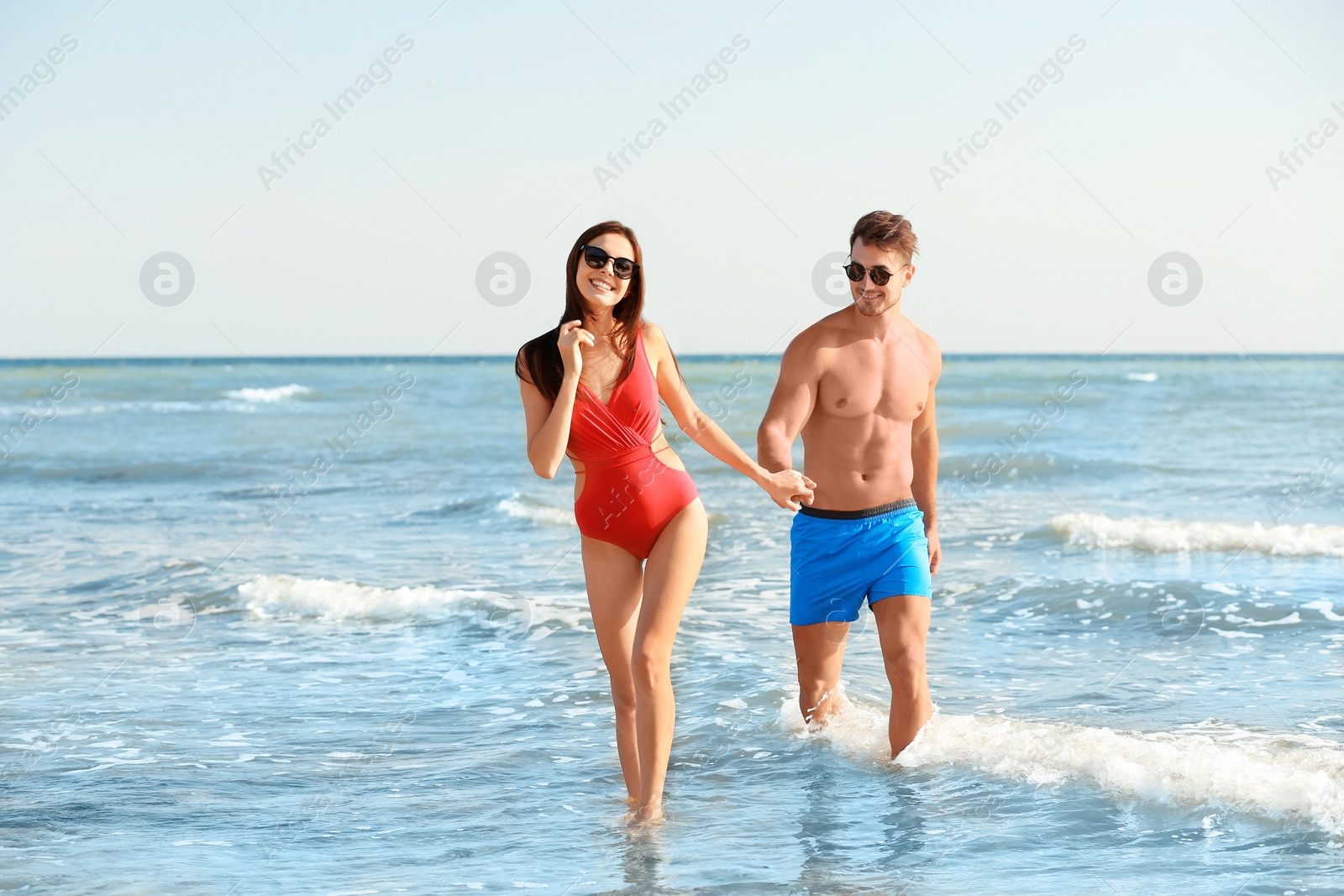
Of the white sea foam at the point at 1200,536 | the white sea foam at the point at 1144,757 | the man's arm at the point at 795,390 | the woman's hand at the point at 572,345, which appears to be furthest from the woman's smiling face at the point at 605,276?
the white sea foam at the point at 1200,536

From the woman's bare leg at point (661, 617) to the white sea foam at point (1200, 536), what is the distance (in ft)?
25.1

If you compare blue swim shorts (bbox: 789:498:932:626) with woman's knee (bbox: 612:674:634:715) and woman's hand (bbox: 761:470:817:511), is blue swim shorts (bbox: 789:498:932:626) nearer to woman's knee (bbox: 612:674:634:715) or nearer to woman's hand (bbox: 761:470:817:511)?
woman's hand (bbox: 761:470:817:511)

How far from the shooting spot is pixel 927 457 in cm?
475

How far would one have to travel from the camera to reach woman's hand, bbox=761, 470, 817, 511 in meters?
3.89

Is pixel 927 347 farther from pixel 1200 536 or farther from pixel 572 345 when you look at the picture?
pixel 1200 536

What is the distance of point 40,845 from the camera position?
13.5 feet

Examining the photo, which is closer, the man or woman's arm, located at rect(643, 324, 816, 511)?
woman's arm, located at rect(643, 324, 816, 511)

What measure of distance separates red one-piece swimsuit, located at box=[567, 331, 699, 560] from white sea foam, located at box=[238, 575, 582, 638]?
13.6ft

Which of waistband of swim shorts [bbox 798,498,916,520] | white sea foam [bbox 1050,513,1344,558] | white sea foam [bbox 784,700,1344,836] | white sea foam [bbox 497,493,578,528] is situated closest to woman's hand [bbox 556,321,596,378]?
waistband of swim shorts [bbox 798,498,916,520]

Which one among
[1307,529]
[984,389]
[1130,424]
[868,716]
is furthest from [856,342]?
[984,389]

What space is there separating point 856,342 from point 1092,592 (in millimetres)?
4801

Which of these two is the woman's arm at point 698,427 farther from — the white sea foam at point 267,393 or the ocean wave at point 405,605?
the white sea foam at point 267,393

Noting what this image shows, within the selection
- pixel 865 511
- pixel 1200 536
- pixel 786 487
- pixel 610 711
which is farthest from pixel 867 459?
pixel 1200 536

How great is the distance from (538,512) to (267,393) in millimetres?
30007
